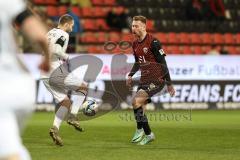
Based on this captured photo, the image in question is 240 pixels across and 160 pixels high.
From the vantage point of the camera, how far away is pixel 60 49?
11.9m

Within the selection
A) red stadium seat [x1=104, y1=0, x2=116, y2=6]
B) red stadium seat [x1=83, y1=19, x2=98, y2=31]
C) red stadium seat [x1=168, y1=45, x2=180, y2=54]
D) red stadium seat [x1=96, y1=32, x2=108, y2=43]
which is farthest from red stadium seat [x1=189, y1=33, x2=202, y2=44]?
red stadium seat [x1=83, y1=19, x2=98, y2=31]

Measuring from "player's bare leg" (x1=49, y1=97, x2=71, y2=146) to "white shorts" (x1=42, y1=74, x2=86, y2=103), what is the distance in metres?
0.11

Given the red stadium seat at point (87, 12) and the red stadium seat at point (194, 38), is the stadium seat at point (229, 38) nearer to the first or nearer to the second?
the red stadium seat at point (194, 38)

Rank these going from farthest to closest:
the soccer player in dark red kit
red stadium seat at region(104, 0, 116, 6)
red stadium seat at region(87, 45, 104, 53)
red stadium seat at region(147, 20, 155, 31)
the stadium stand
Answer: red stadium seat at region(104, 0, 116, 6) < red stadium seat at region(147, 20, 155, 31) < the stadium stand < red stadium seat at region(87, 45, 104, 53) < the soccer player in dark red kit

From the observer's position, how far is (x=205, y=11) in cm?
2525

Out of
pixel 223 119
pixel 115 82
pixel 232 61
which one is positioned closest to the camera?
pixel 223 119

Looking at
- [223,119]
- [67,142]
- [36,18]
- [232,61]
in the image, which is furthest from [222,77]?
[36,18]

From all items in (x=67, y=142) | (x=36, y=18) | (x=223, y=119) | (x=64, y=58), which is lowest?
(x=223, y=119)

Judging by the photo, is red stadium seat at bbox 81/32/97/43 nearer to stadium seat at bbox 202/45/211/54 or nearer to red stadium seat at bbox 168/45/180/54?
red stadium seat at bbox 168/45/180/54

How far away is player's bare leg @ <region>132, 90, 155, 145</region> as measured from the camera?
12.1 meters

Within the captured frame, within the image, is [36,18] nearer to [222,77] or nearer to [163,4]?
[222,77]

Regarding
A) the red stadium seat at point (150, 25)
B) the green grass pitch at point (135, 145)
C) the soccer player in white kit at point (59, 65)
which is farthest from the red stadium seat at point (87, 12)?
the soccer player in white kit at point (59, 65)

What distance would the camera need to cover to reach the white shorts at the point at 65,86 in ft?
39.7

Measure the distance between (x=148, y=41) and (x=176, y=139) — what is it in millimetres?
1917
